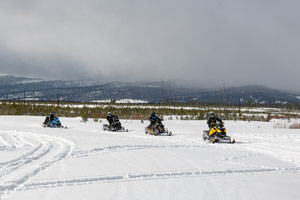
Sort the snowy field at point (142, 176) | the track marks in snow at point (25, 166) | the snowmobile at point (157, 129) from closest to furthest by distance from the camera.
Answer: the snowy field at point (142, 176), the track marks in snow at point (25, 166), the snowmobile at point (157, 129)

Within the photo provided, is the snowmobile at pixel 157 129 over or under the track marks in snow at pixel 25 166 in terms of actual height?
over

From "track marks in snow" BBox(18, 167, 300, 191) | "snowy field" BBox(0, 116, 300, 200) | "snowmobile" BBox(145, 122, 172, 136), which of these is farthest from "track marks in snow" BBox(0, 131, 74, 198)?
"snowmobile" BBox(145, 122, 172, 136)

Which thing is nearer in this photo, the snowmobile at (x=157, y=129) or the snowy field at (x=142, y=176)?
the snowy field at (x=142, y=176)

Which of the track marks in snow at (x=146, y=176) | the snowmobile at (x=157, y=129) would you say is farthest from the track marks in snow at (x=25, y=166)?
the snowmobile at (x=157, y=129)

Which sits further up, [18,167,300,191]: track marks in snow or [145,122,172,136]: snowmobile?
[145,122,172,136]: snowmobile

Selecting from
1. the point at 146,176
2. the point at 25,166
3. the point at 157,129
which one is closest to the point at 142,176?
the point at 146,176

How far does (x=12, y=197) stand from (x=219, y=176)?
405 cm

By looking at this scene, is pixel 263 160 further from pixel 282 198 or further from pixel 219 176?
pixel 282 198

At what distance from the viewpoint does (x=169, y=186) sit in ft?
18.6

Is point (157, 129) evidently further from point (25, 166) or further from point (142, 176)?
point (142, 176)

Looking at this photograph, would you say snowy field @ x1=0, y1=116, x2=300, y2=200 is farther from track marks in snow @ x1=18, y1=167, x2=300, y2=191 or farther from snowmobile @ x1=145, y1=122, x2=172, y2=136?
snowmobile @ x1=145, y1=122, x2=172, y2=136

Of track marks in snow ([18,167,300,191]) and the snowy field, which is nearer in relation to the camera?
the snowy field

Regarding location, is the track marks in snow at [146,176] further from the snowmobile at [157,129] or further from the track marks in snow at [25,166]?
the snowmobile at [157,129]

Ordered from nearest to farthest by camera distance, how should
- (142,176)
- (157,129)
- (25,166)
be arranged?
(142,176)
(25,166)
(157,129)
